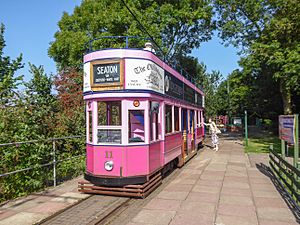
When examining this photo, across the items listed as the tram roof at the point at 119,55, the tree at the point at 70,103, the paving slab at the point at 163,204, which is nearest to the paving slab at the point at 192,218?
the paving slab at the point at 163,204

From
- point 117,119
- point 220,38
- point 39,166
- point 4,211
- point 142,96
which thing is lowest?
point 4,211

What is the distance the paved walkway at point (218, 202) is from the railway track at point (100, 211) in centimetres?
28

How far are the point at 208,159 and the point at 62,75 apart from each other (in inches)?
404

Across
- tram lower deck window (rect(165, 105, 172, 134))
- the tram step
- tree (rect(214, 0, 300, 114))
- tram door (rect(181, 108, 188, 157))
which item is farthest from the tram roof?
tree (rect(214, 0, 300, 114))

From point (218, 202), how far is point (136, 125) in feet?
9.36

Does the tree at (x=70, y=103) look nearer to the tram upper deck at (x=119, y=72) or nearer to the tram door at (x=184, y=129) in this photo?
the tram door at (x=184, y=129)

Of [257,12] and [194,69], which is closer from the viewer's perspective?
[257,12]

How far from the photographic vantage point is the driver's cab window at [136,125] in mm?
7521

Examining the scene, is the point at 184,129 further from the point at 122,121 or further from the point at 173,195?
the point at 122,121

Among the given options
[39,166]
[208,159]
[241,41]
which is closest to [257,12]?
[241,41]

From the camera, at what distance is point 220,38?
85.2 feet

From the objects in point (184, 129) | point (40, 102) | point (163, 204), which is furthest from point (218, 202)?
point (40, 102)

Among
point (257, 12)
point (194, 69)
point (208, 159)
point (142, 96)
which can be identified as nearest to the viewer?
point (142, 96)

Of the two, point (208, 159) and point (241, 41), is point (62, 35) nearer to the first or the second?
point (241, 41)
